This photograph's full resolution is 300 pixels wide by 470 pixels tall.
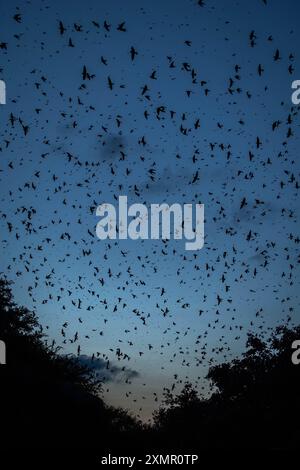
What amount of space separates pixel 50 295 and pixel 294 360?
1180 inches

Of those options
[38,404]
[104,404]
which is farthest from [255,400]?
[38,404]

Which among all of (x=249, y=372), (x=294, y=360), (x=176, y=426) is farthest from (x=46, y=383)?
(x=176, y=426)

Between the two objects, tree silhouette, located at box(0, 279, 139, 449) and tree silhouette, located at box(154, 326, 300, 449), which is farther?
tree silhouette, located at box(154, 326, 300, 449)

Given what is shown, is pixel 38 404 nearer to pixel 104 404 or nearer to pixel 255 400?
pixel 104 404

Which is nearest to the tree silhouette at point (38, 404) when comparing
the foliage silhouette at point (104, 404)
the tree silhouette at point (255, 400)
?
the foliage silhouette at point (104, 404)

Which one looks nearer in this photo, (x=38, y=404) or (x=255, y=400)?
(x=38, y=404)

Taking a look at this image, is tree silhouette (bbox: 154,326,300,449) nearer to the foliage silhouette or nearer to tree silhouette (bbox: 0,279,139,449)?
the foliage silhouette

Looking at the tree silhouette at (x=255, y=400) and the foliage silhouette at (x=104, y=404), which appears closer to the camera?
the foliage silhouette at (x=104, y=404)

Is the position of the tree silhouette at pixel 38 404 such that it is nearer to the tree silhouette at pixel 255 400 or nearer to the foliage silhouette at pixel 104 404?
the foliage silhouette at pixel 104 404

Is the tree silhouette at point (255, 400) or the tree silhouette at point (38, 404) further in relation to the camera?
the tree silhouette at point (255, 400)

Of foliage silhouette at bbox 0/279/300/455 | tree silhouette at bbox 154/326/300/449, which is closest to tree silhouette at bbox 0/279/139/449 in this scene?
foliage silhouette at bbox 0/279/300/455

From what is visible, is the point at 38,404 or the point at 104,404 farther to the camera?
the point at 104,404
